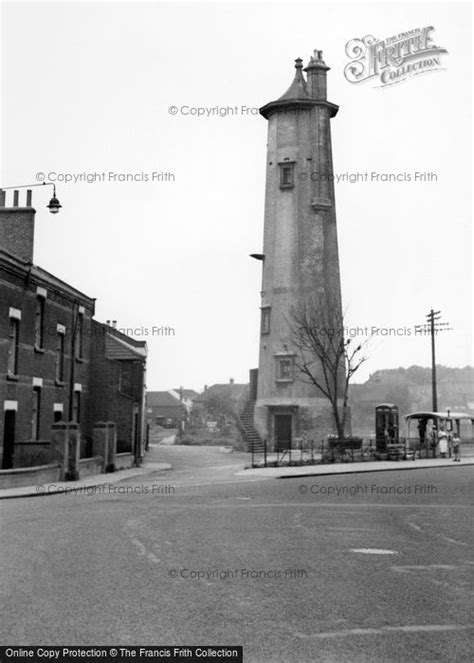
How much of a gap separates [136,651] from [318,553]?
5.92 meters

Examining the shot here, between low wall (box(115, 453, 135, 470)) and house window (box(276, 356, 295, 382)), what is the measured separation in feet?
52.5

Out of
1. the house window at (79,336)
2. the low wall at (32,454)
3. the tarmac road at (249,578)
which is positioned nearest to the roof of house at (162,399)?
the house window at (79,336)

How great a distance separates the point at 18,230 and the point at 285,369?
26.8 meters

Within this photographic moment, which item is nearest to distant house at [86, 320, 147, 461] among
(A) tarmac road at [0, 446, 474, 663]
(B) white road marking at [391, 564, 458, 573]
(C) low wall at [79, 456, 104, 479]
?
(C) low wall at [79, 456, 104, 479]

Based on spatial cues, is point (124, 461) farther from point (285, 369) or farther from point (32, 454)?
point (285, 369)

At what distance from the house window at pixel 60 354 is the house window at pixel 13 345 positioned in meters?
4.74

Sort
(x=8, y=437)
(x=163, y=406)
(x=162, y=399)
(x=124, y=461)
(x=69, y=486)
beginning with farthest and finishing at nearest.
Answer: (x=162, y=399) → (x=163, y=406) → (x=124, y=461) → (x=8, y=437) → (x=69, y=486)

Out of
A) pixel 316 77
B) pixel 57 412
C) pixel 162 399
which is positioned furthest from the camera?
pixel 162 399

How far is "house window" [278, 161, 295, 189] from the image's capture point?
188 ft

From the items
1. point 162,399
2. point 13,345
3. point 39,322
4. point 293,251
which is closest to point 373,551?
point 13,345

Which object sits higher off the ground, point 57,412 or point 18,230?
point 18,230

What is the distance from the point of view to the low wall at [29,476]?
84.6 ft

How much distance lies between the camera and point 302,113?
58.0m

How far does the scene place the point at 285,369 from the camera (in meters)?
56.6
